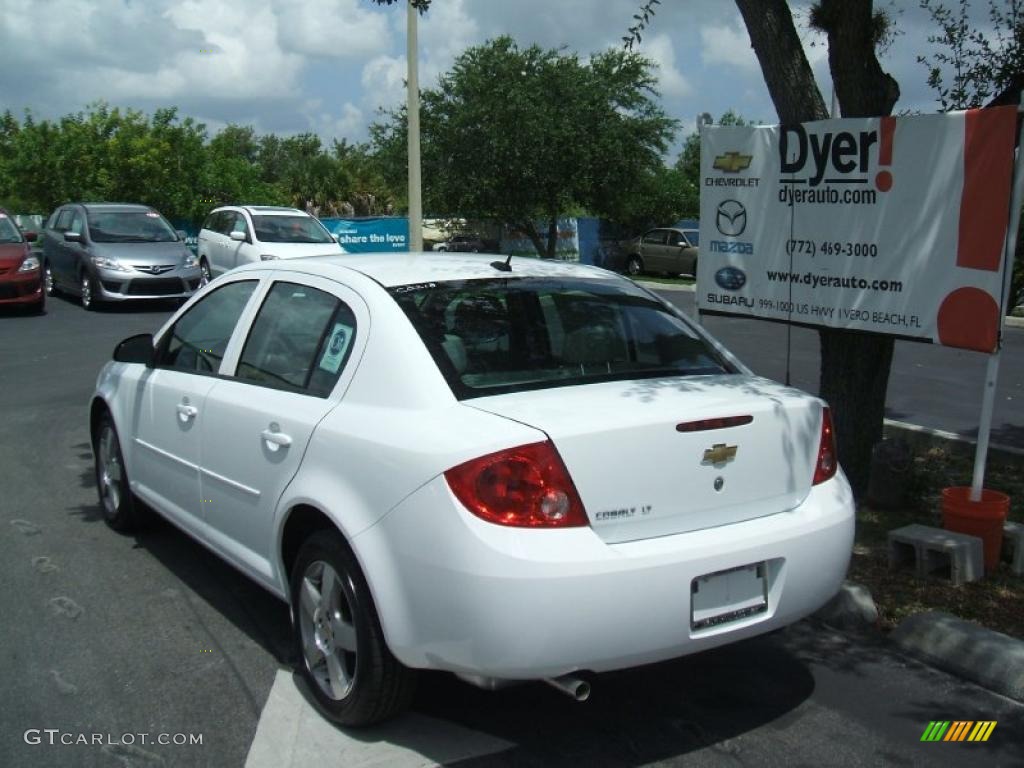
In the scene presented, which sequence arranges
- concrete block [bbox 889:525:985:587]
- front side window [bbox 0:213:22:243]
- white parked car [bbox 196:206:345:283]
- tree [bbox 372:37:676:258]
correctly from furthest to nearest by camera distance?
tree [bbox 372:37:676:258] → white parked car [bbox 196:206:345:283] → front side window [bbox 0:213:22:243] → concrete block [bbox 889:525:985:587]

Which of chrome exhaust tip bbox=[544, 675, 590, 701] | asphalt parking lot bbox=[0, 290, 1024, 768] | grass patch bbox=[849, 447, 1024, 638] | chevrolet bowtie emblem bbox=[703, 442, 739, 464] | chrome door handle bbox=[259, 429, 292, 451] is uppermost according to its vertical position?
chevrolet bowtie emblem bbox=[703, 442, 739, 464]

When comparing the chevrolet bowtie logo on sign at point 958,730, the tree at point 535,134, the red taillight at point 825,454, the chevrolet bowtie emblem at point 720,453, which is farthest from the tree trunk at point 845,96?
the tree at point 535,134

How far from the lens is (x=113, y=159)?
29.3 m

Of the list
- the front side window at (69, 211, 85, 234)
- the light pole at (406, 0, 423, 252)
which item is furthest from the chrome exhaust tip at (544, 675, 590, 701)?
the front side window at (69, 211, 85, 234)

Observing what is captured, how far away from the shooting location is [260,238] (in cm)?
1845

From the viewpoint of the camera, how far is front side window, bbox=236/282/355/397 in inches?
159

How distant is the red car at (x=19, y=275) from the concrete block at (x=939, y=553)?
1473cm

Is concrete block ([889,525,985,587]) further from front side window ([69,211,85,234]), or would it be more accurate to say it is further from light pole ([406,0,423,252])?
front side window ([69,211,85,234])

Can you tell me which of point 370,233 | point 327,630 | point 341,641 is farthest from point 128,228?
point 341,641

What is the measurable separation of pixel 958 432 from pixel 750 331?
23.5 feet

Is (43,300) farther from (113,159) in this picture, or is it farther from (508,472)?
(508,472)

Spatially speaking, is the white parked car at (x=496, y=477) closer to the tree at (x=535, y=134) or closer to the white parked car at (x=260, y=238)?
the white parked car at (x=260, y=238)

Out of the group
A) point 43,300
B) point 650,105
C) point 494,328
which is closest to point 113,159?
point 43,300

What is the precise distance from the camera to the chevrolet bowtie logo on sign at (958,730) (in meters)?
3.77
